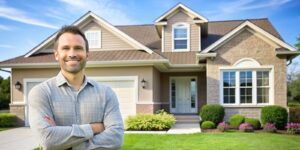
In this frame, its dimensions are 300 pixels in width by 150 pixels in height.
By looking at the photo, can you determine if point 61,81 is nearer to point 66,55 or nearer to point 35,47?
point 66,55

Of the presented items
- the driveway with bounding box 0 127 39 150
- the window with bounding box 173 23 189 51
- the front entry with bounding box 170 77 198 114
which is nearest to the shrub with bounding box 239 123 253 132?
the front entry with bounding box 170 77 198 114

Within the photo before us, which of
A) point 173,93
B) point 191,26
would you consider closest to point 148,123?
point 173,93

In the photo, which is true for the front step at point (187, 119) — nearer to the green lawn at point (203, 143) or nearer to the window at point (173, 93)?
the window at point (173, 93)

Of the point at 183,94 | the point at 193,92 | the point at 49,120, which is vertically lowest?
the point at 183,94

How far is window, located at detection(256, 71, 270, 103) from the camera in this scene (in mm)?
13924

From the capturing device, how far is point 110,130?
7.57ft

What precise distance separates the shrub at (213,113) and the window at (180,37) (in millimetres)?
5077

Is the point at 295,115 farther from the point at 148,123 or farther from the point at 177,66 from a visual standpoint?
the point at 148,123

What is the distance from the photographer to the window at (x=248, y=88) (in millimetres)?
13931

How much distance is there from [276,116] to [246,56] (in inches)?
126

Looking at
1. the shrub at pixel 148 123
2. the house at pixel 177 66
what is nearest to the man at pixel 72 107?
the shrub at pixel 148 123

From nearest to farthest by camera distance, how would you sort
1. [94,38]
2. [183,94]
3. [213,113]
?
[213,113] < [94,38] < [183,94]

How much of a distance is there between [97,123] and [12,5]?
11.6 meters

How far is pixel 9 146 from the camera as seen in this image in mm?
9125
